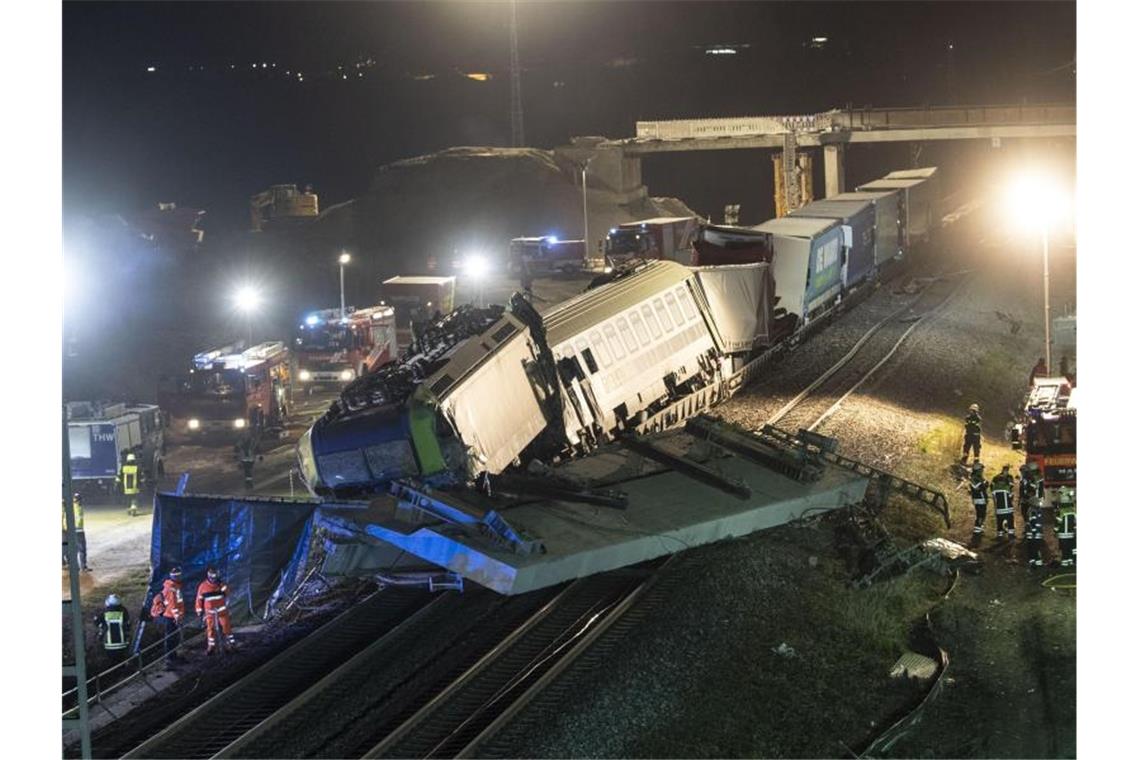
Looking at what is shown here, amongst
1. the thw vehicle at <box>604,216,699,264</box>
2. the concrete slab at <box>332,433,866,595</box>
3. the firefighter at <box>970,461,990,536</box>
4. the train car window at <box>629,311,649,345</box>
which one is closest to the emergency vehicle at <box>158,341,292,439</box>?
the train car window at <box>629,311,649,345</box>

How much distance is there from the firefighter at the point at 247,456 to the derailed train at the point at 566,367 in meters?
6.01

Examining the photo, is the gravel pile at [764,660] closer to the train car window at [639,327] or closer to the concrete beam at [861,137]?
the train car window at [639,327]

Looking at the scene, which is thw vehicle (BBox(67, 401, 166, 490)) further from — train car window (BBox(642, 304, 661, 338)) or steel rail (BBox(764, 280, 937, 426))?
steel rail (BBox(764, 280, 937, 426))

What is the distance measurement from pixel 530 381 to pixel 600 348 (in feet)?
6.50

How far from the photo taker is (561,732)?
39.1 ft

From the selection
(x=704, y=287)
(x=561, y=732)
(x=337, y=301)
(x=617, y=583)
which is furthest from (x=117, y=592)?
(x=337, y=301)

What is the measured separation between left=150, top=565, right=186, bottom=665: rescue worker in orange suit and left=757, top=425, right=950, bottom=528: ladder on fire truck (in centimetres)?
844

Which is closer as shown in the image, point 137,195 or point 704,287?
point 704,287

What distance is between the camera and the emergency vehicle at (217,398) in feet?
90.3

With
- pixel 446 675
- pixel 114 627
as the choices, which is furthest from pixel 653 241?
pixel 446 675

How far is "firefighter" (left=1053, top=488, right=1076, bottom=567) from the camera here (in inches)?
651

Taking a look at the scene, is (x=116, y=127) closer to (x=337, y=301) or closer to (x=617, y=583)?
(x=337, y=301)

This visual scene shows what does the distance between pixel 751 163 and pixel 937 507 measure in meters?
59.5

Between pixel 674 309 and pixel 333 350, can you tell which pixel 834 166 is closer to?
pixel 333 350
